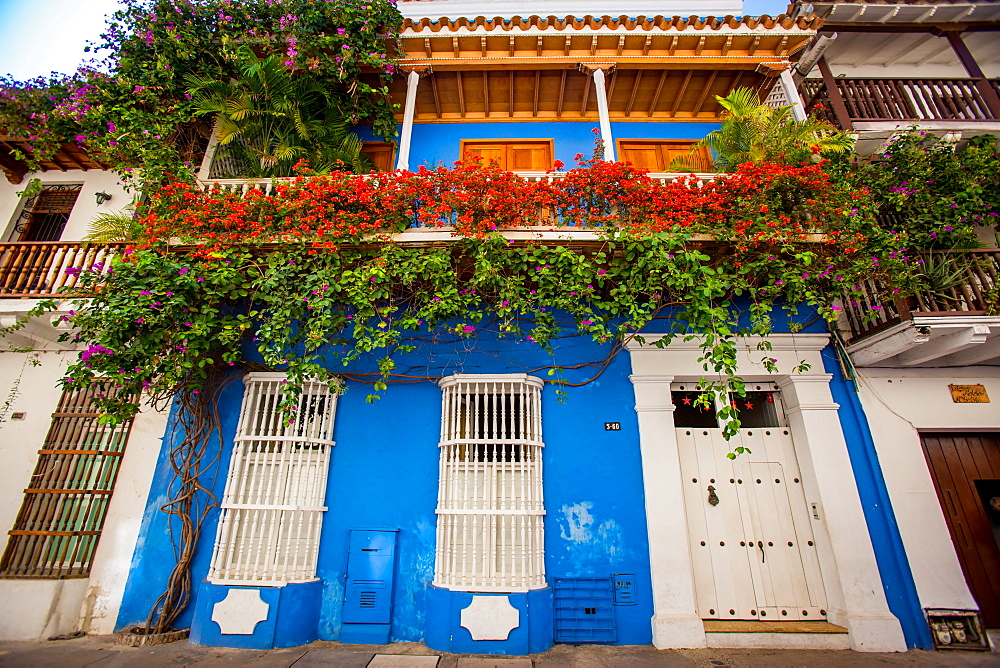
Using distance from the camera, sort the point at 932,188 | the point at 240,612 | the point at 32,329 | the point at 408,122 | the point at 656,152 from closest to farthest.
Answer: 1. the point at 240,612
2. the point at 932,188
3. the point at 32,329
4. the point at 408,122
5. the point at 656,152

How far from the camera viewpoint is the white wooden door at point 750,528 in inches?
195

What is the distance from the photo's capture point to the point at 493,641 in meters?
4.37

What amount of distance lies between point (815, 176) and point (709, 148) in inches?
97.0

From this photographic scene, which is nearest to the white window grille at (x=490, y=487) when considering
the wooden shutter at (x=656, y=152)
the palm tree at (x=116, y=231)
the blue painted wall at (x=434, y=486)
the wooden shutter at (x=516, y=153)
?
the blue painted wall at (x=434, y=486)

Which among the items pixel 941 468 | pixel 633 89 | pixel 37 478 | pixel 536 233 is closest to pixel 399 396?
pixel 536 233

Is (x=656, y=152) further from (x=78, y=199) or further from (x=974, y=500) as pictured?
(x=78, y=199)

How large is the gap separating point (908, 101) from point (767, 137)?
275 centimetres

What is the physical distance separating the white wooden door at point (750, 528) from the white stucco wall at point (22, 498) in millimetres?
6537

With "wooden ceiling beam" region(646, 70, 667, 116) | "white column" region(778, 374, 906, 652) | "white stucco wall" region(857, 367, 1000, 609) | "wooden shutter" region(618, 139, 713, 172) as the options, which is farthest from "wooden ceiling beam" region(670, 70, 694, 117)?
"white stucco wall" region(857, 367, 1000, 609)

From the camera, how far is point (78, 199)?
6.81m

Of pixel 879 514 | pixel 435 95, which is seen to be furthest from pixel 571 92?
pixel 879 514

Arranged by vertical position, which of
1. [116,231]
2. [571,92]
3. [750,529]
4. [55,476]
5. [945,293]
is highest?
[571,92]

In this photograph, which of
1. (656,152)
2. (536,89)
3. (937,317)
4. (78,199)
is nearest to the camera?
(937,317)

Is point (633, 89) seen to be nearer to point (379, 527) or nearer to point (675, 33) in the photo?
point (675, 33)
